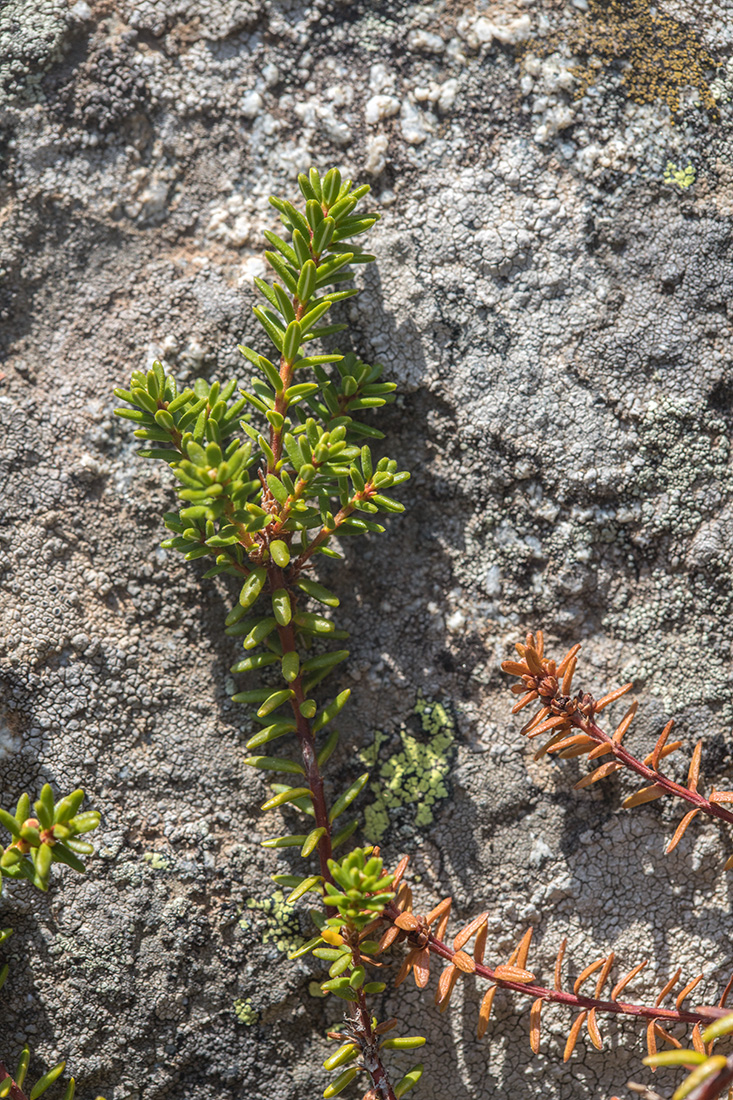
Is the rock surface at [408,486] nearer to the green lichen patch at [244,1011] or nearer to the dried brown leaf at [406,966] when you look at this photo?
the green lichen patch at [244,1011]

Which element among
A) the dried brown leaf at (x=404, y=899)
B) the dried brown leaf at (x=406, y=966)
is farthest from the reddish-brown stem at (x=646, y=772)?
the dried brown leaf at (x=406, y=966)

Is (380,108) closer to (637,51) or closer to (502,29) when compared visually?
(502,29)

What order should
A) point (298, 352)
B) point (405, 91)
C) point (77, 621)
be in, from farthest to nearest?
point (405, 91) < point (77, 621) < point (298, 352)

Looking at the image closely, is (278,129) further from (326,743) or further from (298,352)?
(326,743)

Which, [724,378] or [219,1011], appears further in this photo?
[724,378]

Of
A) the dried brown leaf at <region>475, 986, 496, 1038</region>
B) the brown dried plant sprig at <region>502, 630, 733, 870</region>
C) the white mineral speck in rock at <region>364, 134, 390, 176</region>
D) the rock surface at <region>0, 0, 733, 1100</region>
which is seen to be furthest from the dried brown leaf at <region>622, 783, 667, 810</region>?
the white mineral speck in rock at <region>364, 134, 390, 176</region>

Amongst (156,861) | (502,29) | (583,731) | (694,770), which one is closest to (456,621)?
(583,731)

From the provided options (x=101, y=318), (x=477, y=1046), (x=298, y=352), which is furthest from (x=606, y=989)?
(x=101, y=318)
